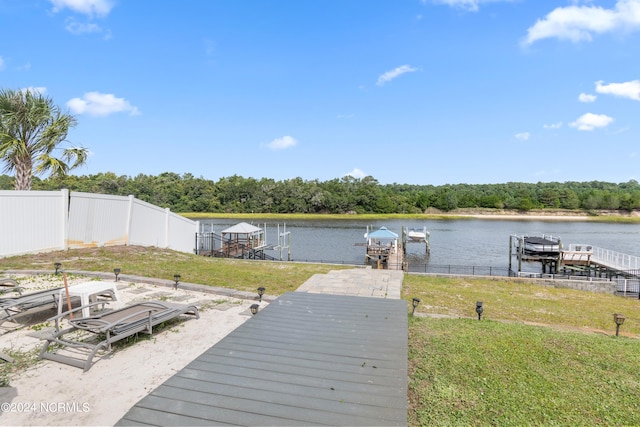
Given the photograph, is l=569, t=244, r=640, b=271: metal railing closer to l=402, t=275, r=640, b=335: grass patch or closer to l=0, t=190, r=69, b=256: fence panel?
l=402, t=275, r=640, b=335: grass patch

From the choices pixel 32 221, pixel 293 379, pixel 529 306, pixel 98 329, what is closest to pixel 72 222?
pixel 32 221

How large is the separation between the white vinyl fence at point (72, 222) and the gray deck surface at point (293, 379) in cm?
935

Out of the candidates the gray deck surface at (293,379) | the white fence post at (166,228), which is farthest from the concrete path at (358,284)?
the white fence post at (166,228)

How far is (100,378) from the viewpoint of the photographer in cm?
371

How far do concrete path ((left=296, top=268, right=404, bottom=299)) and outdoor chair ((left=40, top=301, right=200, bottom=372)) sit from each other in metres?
3.95

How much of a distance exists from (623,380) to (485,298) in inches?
227

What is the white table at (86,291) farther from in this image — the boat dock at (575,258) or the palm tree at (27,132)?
the boat dock at (575,258)

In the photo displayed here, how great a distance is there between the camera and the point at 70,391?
3.46 m

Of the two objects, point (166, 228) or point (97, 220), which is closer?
point (97, 220)

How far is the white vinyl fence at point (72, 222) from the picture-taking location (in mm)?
9727

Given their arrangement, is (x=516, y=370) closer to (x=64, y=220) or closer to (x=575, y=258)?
(x=64, y=220)

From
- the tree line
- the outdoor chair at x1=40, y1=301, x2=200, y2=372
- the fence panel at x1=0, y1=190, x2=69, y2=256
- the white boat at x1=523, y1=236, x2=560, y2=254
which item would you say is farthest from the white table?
the tree line

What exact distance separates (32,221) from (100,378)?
9023 mm

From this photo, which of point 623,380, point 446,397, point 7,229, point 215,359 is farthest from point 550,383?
point 7,229
